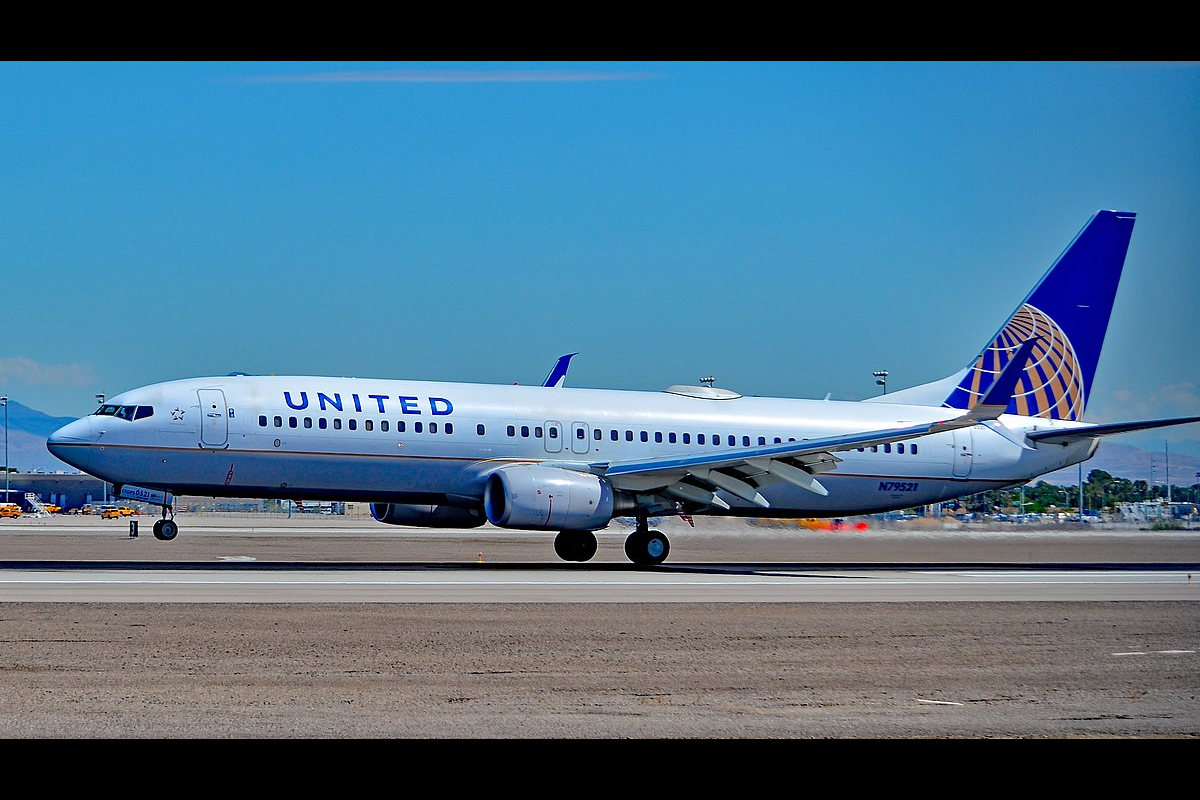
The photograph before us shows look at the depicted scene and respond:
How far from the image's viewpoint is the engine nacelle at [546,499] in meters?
27.9

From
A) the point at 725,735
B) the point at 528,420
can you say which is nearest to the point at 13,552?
the point at 528,420

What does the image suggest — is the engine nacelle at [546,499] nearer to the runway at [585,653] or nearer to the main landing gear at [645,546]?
the runway at [585,653]

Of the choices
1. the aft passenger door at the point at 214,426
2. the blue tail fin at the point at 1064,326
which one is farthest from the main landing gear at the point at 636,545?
the blue tail fin at the point at 1064,326

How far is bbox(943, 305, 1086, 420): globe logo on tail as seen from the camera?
36.4 metres

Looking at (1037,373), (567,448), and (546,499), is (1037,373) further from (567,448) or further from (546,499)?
(546,499)

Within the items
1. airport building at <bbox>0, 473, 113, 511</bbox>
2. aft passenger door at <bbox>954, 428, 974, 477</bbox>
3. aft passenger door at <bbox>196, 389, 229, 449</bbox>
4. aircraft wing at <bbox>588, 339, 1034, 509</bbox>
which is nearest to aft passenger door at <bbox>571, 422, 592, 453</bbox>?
aircraft wing at <bbox>588, 339, 1034, 509</bbox>

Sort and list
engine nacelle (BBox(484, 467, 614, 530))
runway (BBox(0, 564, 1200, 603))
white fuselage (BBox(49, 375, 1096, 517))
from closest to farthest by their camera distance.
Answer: runway (BBox(0, 564, 1200, 603)) → engine nacelle (BBox(484, 467, 614, 530)) → white fuselage (BBox(49, 375, 1096, 517))

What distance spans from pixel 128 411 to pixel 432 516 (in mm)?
7500

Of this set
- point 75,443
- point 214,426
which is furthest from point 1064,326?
point 75,443

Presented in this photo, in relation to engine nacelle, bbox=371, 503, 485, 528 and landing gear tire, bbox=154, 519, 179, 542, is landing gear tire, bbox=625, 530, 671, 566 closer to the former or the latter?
engine nacelle, bbox=371, 503, 485, 528

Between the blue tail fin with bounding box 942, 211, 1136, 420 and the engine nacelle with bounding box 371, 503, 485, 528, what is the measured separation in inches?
583

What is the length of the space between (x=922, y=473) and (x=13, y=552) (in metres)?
24.3
